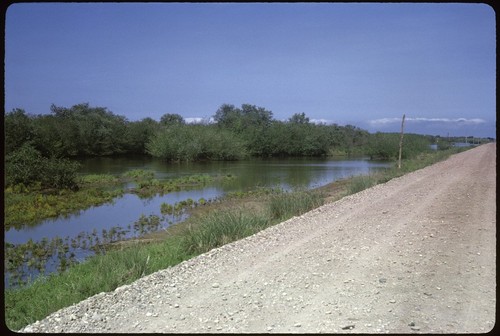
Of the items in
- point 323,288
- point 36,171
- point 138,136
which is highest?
point 138,136

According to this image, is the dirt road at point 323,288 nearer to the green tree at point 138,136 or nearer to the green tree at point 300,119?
the green tree at point 138,136

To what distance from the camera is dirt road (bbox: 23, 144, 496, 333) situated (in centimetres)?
400

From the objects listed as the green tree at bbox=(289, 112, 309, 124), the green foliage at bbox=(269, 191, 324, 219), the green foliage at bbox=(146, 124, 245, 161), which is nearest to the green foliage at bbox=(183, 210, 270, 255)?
the green foliage at bbox=(269, 191, 324, 219)

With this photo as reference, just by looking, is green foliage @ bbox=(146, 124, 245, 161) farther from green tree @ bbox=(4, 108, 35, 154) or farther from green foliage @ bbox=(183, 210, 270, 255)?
green foliage @ bbox=(183, 210, 270, 255)

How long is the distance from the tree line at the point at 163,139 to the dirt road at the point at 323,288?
29.3 ft

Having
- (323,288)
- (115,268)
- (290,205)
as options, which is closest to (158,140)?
(290,205)

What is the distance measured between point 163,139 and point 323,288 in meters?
46.0

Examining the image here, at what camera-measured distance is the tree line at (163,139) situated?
81.5 ft

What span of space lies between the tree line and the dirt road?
895cm

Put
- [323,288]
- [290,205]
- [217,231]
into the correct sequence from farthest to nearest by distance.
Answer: [290,205], [217,231], [323,288]

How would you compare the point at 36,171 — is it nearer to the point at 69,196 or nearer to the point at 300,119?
the point at 69,196

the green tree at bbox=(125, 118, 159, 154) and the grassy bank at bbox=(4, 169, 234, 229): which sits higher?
the green tree at bbox=(125, 118, 159, 154)

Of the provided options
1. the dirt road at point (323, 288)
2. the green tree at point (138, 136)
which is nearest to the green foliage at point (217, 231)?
the dirt road at point (323, 288)

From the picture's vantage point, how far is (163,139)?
4962 cm
